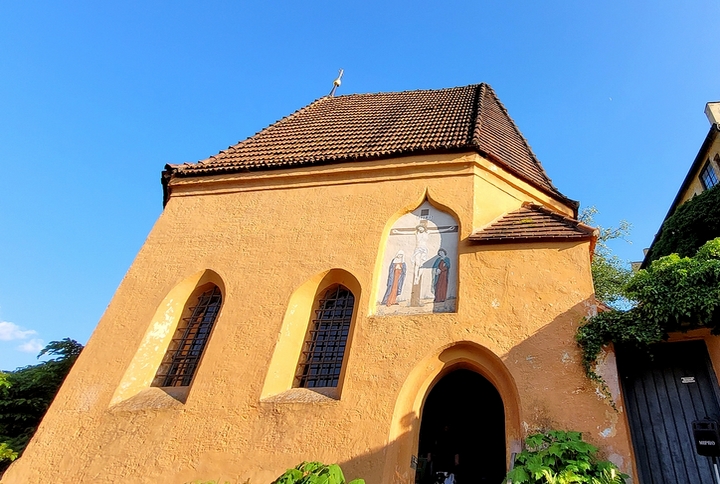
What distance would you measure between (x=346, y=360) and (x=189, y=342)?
2.84 meters

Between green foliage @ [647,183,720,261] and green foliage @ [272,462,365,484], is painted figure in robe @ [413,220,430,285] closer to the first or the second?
green foliage @ [272,462,365,484]

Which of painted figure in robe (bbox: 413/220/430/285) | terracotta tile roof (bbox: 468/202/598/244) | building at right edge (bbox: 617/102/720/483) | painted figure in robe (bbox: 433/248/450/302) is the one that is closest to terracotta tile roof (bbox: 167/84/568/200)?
terracotta tile roof (bbox: 468/202/598/244)

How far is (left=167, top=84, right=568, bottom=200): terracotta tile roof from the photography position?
8.92m

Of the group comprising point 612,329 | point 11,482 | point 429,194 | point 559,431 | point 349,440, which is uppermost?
point 429,194

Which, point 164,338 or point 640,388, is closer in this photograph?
point 640,388

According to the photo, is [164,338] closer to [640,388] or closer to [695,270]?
[640,388]

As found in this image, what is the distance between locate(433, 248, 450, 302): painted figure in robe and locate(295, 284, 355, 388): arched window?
1315mm

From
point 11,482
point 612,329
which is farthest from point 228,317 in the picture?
point 612,329

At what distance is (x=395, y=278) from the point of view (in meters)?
7.10

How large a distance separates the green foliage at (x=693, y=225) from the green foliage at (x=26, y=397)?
54.8 ft

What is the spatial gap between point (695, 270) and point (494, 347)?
99.2 inches

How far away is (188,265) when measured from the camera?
8.05m

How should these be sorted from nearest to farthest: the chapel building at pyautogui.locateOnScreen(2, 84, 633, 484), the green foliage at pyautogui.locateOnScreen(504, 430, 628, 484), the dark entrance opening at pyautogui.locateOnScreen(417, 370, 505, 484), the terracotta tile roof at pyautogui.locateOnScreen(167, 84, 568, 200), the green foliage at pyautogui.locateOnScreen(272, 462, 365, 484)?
the green foliage at pyautogui.locateOnScreen(504, 430, 628, 484) < the green foliage at pyautogui.locateOnScreen(272, 462, 365, 484) < the chapel building at pyautogui.locateOnScreen(2, 84, 633, 484) < the dark entrance opening at pyautogui.locateOnScreen(417, 370, 505, 484) < the terracotta tile roof at pyautogui.locateOnScreen(167, 84, 568, 200)

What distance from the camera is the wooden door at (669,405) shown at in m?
5.31
